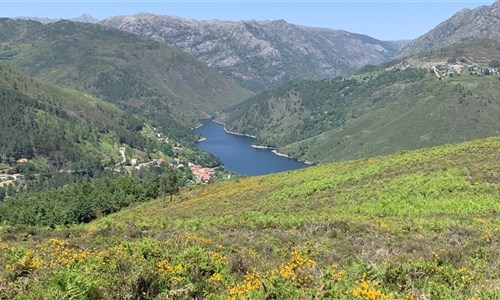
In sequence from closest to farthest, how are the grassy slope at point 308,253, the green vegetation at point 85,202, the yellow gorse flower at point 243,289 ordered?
the yellow gorse flower at point 243,289 < the grassy slope at point 308,253 < the green vegetation at point 85,202

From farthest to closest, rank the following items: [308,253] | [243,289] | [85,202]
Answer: [85,202] < [308,253] < [243,289]

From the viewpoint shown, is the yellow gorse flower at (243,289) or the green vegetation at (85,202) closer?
the yellow gorse flower at (243,289)

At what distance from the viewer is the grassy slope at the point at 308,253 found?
468 inches

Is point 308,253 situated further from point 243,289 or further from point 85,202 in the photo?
point 85,202

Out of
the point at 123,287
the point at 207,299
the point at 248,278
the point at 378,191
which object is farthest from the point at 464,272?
the point at 378,191

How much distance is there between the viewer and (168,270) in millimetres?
13117

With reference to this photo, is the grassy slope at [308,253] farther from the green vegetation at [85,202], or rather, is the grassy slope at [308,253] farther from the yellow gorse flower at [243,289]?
the green vegetation at [85,202]

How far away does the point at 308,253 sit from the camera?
18875 millimetres

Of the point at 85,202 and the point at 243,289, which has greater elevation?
the point at 243,289

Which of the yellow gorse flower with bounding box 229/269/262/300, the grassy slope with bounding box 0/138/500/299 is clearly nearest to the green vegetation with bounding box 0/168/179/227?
the grassy slope with bounding box 0/138/500/299

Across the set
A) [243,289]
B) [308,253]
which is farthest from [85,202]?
[243,289]

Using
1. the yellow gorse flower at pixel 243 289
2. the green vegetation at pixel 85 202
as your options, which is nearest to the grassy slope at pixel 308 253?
the yellow gorse flower at pixel 243 289

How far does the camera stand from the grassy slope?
39.0 feet

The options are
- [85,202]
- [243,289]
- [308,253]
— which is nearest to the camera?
[243,289]
